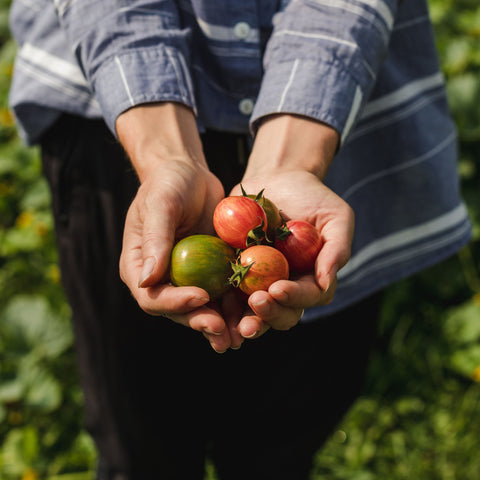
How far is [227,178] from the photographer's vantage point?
180 cm

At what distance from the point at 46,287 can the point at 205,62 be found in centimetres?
222

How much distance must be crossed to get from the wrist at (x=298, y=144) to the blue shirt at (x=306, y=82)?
0.04 metres

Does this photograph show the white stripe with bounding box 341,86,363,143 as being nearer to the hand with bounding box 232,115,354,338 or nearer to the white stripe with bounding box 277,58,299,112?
the hand with bounding box 232,115,354,338

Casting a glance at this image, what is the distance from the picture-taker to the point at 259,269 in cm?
137

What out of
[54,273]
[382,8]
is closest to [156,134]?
[382,8]

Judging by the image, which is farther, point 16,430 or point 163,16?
point 16,430

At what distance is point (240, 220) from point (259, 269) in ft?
0.47

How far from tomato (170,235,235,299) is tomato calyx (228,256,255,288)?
0.02 metres

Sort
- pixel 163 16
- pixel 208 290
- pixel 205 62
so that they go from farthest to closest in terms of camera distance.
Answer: pixel 205 62, pixel 163 16, pixel 208 290

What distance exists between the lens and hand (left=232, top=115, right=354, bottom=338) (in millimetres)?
1332

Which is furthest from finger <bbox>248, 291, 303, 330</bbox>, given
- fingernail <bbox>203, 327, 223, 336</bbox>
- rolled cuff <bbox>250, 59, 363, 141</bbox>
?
rolled cuff <bbox>250, 59, 363, 141</bbox>

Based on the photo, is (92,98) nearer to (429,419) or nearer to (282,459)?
(282,459)

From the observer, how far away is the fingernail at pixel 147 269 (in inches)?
50.4

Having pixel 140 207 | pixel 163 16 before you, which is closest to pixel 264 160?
pixel 140 207
